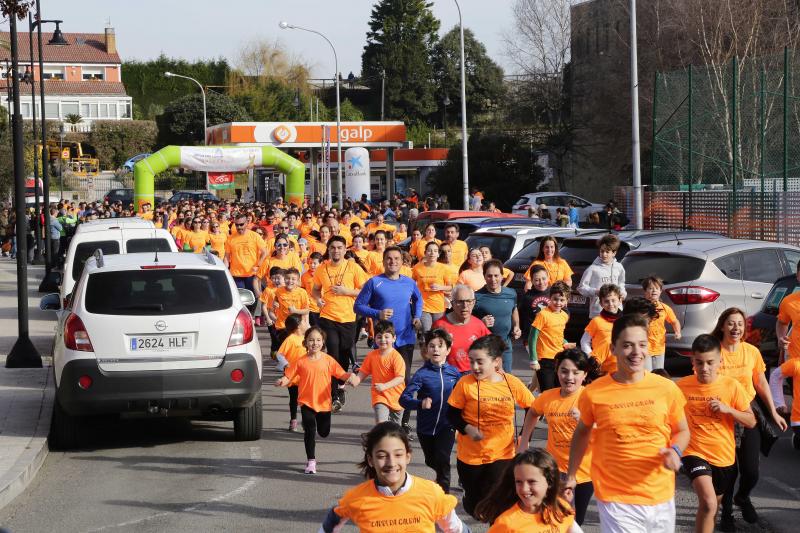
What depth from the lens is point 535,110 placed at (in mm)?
60688

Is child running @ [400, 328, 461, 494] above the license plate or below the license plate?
Result: below

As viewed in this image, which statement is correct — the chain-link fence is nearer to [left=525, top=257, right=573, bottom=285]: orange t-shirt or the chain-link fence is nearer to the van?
[left=525, top=257, right=573, bottom=285]: orange t-shirt

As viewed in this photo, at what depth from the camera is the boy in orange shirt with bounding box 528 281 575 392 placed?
10.1m

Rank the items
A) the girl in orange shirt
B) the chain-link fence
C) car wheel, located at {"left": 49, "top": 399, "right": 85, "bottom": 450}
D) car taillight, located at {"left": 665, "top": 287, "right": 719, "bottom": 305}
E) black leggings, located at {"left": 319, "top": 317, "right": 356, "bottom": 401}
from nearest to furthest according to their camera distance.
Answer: the girl in orange shirt, car wheel, located at {"left": 49, "top": 399, "right": 85, "bottom": 450}, black leggings, located at {"left": 319, "top": 317, "right": 356, "bottom": 401}, car taillight, located at {"left": 665, "top": 287, "right": 719, "bottom": 305}, the chain-link fence

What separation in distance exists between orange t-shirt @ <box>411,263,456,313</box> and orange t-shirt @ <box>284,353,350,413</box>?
12.5 feet

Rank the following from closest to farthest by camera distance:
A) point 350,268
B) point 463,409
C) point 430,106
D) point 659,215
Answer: point 463,409 < point 350,268 < point 659,215 < point 430,106

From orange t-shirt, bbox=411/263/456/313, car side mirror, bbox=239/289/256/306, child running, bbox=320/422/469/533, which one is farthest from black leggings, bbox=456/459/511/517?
orange t-shirt, bbox=411/263/456/313

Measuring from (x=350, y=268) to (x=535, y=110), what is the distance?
49.3m

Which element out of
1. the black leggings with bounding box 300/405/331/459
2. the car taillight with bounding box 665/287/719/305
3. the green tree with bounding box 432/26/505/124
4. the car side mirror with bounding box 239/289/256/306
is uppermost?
the green tree with bounding box 432/26/505/124

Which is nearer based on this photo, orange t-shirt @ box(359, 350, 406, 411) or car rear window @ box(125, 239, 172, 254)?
orange t-shirt @ box(359, 350, 406, 411)

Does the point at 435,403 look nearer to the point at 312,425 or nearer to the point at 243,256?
the point at 312,425

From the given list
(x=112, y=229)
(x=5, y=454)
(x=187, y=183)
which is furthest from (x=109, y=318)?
(x=187, y=183)

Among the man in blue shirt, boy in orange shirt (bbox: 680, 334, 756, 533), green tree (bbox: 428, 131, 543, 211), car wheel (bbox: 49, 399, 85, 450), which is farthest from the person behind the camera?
green tree (bbox: 428, 131, 543, 211)

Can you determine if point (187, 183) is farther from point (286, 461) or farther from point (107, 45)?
point (286, 461)
